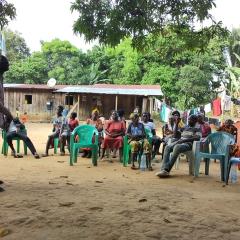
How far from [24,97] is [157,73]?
10134 mm

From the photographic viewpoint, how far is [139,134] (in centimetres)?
904

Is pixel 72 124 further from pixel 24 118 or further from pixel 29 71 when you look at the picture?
pixel 29 71

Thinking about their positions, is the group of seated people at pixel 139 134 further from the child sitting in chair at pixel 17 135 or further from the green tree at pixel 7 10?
the green tree at pixel 7 10

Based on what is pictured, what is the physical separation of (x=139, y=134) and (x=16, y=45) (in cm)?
4046

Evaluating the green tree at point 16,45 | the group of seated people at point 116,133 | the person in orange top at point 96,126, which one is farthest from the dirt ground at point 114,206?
the green tree at point 16,45

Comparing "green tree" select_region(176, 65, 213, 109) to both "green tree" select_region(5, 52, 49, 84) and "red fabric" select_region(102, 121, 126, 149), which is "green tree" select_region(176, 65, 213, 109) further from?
"red fabric" select_region(102, 121, 126, 149)

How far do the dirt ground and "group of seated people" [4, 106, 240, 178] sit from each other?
57 centimetres

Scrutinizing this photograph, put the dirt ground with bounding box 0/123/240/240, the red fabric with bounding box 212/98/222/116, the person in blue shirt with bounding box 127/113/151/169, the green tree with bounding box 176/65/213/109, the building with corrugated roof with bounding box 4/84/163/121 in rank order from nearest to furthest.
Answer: the dirt ground with bounding box 0/123/240/240 < the person in blue shirt with bounding box 127/113/151/169 < the red fabric with bounding box 212/98/222/116 < the building with corrugated roof with bounding box 4/84/163/121 < the green tree with bounding box 176/65/213/109

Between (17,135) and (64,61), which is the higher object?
(64,61)

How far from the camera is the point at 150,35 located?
6898 millimetres

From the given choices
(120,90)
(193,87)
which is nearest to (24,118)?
(120,90)

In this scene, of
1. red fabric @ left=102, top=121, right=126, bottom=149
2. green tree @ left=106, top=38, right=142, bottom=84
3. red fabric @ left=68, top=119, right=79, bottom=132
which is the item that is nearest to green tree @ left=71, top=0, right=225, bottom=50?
red fabric @ left=102, top=121, right=126, bottom=149

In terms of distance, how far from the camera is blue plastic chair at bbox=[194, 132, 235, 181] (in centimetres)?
750

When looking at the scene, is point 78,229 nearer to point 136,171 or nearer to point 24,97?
point 136,171
